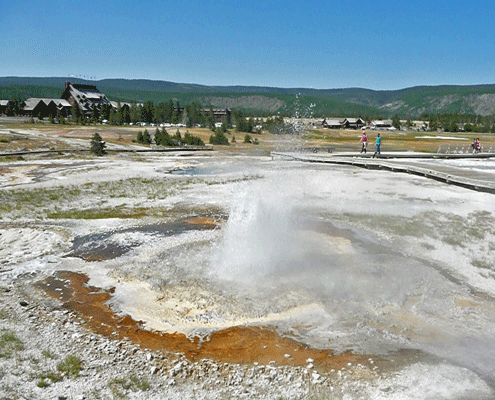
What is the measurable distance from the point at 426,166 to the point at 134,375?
91.4ft

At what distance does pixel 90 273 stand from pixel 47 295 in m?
1.35

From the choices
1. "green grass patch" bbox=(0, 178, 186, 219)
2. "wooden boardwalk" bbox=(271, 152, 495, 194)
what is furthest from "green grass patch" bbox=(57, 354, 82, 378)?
"wooden boardwalk" bbox=(271, 152, 495, 194)

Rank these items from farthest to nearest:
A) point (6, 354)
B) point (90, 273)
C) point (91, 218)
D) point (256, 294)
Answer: point (91, 218)
point (90, 273)
point (256, 294)
point (6, 354)

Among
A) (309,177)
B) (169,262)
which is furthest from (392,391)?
(309,177)

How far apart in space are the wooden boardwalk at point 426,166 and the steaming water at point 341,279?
4.07 m

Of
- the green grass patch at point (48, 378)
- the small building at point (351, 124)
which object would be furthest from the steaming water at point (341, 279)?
the small building at point (351, 124)

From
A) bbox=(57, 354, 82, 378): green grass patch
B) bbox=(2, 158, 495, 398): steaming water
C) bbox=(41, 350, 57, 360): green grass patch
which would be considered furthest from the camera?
bbox=(2, 158, 495, 398): steaming water

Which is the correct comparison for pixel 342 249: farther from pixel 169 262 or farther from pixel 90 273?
pixel 90 273

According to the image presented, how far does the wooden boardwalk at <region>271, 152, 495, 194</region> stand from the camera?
20047 mm

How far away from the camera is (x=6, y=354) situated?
6.21 meters

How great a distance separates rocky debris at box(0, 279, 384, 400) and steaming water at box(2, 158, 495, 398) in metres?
0.89

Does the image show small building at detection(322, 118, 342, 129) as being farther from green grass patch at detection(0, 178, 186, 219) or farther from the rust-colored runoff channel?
the rust-colored runoff channel

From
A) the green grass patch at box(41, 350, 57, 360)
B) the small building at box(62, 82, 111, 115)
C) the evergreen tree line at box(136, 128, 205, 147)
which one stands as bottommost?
the green grass patch at box(41, 350, 57, 360)

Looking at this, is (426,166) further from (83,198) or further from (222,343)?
(222,343)
